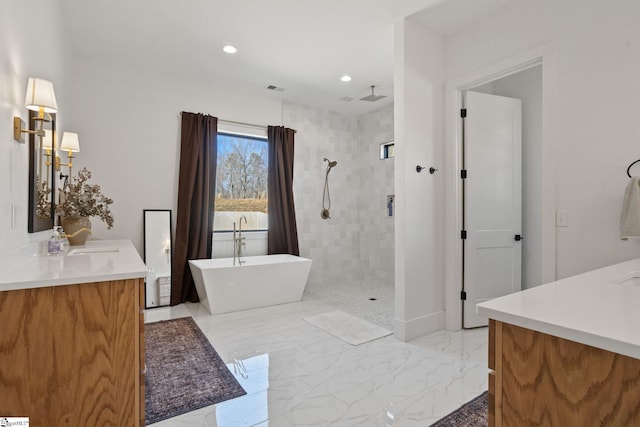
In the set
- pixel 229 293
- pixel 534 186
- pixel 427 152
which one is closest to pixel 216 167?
pixel 229 293

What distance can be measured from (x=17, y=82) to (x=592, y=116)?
3552mm

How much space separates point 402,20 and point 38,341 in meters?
3.35

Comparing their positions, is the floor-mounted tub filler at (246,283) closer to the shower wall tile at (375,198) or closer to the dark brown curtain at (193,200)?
the dark brown curtain at (193,200)

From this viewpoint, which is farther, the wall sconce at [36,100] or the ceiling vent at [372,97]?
the ceiling vent at [372,97]

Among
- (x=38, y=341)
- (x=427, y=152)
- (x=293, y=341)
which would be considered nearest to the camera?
(x=38, y=341)

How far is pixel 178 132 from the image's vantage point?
422 centimetres

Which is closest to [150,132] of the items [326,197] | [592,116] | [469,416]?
[326,197]

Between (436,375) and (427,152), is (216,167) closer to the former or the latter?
(427,152)

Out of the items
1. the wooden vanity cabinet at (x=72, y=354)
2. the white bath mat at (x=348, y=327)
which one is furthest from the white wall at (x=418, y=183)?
the wooden vanity cabinet at (x=72, y=354)

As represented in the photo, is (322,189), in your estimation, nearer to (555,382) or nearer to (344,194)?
(344,194)

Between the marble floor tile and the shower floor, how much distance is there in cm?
66

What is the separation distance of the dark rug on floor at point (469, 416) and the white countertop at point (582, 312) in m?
0.96

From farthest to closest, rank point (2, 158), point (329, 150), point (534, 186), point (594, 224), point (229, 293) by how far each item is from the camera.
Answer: point (329, 150)
point (229, 293)
point (534, 186)
point (594, 224)
point (2, 158)

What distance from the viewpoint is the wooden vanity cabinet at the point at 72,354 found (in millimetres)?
1055
